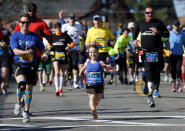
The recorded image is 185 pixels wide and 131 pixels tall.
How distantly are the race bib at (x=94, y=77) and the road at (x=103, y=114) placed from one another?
0.66 meters

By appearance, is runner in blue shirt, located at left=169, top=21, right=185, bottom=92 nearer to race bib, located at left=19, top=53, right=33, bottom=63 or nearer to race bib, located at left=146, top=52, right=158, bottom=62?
race bib, located at left=146, top=52, right=158, bottom=62

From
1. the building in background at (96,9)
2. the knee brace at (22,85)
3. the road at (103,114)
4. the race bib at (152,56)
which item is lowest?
the road at (103,114)

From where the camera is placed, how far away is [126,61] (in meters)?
21.5

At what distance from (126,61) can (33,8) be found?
9.97 meters

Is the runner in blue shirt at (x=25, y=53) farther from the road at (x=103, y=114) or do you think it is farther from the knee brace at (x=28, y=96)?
the road at (x=103, y=114)

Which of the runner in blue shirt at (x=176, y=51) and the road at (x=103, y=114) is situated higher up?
the runner in blue shirt at (x=176, y=51)

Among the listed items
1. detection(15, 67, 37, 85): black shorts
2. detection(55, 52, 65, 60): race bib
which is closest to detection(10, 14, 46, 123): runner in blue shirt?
detection(15, 67, 37, 85): black shorts

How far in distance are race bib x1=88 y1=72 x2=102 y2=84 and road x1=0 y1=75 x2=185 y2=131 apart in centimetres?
66

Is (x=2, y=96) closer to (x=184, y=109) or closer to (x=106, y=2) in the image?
(x=184, y=109)

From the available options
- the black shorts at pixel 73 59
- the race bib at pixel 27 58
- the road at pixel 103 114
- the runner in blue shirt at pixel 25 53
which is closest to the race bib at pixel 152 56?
the road at pixel 103 114

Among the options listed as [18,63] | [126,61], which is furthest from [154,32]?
[126,61]

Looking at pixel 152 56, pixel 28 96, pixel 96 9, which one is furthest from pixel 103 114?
pixel 96 9

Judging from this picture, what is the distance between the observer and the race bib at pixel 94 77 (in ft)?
36.0

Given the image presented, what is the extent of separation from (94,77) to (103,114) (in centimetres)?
77
